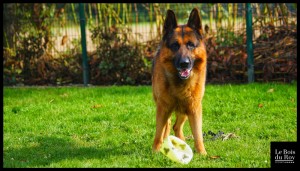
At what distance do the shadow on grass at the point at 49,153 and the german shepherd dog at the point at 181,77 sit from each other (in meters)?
0.62

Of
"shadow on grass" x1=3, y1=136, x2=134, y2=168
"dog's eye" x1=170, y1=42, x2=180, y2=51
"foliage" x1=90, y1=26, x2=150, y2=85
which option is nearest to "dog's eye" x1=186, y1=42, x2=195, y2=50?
"dog's eye" x1=170, y1=42, x2=180, y2=51

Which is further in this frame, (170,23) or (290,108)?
(290,108)

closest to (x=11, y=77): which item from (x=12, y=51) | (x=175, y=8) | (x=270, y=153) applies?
(x=12, y=51)

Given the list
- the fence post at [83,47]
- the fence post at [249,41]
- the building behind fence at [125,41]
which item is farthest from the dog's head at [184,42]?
the fence post at [83,47]

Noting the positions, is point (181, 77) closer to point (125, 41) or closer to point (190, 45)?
point (190, 45)

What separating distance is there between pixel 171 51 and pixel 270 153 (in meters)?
1.51

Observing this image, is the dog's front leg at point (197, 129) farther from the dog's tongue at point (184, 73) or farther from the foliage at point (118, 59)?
the foliage at point (118, 59)

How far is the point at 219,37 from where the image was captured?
406 inches

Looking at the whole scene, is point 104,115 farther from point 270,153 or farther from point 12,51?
point 12,51

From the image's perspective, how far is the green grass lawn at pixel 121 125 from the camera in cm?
576

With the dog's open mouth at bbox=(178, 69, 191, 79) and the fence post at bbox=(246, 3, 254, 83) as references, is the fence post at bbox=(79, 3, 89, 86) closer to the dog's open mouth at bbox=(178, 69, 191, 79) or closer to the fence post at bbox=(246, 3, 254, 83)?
the fence post at bbox=(246, 3, 254, 83)

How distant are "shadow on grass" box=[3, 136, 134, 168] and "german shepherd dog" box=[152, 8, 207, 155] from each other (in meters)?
0.62

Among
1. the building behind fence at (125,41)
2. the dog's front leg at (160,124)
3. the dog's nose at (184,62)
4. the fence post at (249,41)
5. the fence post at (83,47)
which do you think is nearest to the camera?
the dog's nose at (184,62)

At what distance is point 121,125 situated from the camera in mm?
7418
